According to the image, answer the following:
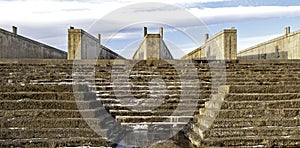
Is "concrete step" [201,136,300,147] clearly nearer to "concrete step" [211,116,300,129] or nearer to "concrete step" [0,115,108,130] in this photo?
"concrete step" [211,116,300,129]

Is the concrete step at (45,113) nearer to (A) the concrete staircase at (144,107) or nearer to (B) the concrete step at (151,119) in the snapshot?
(A) the concrete staircase at (144,107)

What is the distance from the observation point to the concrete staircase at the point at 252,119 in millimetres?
6277

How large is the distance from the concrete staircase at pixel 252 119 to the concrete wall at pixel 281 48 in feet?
27.1

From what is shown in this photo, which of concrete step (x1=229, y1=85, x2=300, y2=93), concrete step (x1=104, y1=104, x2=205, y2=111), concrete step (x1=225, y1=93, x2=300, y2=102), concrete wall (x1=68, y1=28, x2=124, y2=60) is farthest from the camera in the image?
concrete wall (x1=68, y1=28, x2=124, y2=60)

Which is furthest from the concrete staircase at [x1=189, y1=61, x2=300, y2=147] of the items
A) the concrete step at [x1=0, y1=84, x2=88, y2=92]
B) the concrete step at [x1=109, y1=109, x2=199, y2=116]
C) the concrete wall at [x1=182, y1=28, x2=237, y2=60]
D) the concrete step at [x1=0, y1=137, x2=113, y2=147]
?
the concrete wall at [x1=182, y1=28, x2=237, y2=60]

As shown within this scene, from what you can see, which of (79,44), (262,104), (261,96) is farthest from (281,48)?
(262,104)

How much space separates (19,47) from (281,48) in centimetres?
1107

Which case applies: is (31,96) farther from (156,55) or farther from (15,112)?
(156,55)

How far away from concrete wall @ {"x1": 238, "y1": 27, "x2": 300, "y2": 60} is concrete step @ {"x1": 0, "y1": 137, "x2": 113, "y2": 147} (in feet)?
38.8

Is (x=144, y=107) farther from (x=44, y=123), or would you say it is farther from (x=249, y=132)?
(x=249, y=132)

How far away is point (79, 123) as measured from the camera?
21.8ft

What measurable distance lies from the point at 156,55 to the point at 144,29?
20.0 feet

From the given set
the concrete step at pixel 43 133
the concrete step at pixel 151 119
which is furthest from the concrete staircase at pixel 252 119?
the concrete step at pixel 43 133

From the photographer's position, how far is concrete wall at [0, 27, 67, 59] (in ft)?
44.9
